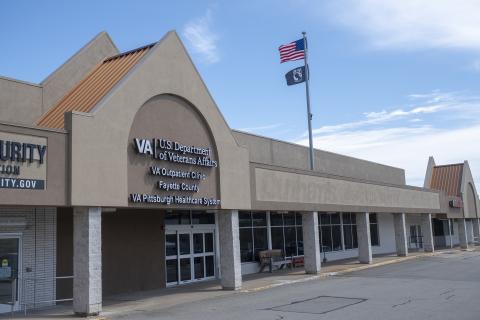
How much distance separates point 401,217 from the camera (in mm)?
37656

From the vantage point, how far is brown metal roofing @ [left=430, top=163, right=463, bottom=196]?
50812mm

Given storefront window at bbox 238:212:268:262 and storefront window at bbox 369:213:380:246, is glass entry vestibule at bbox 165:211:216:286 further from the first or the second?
storefront window at bbox 369:213:380:246

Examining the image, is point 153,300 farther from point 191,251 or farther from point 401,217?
point 401,217

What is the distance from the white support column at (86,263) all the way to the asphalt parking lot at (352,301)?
885 millimetres

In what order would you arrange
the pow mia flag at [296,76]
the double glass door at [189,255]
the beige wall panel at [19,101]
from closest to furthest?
the beige wall panel at [19,101], the double glass door at [189,255], the pow mia flag at [296,76]

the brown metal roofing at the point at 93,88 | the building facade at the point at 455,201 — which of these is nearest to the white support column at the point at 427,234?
the building facade at the point at 455,201

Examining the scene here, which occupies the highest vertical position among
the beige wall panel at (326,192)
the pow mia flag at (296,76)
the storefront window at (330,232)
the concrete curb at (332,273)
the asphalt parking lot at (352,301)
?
the pow mia flag at (296,76)

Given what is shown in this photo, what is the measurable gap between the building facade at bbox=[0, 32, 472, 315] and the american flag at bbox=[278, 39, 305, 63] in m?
6.10

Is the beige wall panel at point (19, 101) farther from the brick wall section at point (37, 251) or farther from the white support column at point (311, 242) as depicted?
the white support column at point (311, 242)

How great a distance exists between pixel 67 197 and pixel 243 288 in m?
9.05

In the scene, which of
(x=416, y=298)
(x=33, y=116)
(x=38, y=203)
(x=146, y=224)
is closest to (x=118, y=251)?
(x=146, y=224)

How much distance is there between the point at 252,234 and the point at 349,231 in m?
12.9

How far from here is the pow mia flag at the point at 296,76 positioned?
3111 centimetres

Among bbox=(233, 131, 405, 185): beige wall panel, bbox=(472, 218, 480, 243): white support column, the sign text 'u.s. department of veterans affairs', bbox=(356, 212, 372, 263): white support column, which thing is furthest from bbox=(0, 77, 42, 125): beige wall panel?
bbox=(472, 218, 480, 243): white support column
